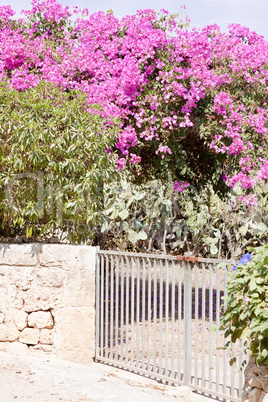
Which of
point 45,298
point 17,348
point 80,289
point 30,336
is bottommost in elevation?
point 17,348

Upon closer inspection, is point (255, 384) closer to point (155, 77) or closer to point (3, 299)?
point (3, 299)

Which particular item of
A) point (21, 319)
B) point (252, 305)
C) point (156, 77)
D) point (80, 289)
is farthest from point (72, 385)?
point (156, 77)

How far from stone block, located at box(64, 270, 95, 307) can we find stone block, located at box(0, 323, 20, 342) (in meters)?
0.76

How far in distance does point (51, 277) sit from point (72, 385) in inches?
64.0

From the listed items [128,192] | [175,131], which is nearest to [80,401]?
[175,131]

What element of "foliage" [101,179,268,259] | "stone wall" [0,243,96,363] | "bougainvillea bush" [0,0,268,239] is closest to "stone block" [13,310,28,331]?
"stone wall" [0,243,96,363]

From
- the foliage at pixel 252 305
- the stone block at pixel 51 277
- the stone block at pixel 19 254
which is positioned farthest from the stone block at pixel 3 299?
the foliage at pixel 252 305

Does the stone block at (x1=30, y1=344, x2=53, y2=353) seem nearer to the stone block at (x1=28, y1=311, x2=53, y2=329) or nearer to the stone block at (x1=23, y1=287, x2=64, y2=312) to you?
the stone block at (x1=28, y1=311, x2=53, y2=329)

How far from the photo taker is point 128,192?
52.5ft

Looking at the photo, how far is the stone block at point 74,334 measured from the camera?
6523mm

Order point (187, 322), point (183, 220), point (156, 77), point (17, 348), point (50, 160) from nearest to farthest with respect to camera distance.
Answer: point (187, 322) → point (17, 348) → point (50, 160) → point (156, 77) → point (183, 220)

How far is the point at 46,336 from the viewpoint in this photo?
659 centimetres

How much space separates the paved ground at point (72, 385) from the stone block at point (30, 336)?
0.35m

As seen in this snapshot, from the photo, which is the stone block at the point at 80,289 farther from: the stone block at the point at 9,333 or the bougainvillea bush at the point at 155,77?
the bougainvillea bush at the point at 155,77
